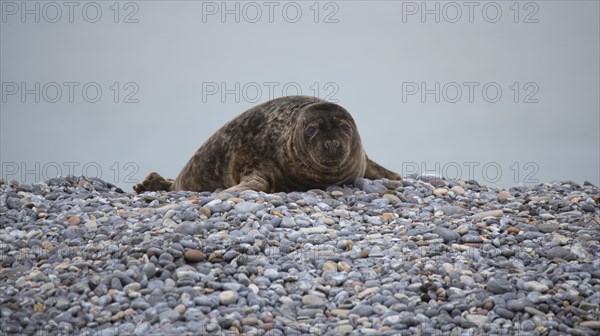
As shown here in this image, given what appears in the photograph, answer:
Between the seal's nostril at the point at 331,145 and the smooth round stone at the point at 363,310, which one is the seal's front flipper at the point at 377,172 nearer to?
the seal's nostril at the point at 331,145

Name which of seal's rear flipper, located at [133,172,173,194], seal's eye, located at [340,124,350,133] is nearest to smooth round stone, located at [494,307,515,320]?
seal's eye, located at [340,124,350,133]

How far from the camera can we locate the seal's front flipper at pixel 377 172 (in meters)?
10.4

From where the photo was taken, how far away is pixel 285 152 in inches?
379

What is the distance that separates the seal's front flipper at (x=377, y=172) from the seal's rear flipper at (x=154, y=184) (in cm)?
352

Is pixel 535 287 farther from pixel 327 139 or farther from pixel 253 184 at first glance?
pixel 253 184

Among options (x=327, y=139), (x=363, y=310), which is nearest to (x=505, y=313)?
(x=363, y=310)

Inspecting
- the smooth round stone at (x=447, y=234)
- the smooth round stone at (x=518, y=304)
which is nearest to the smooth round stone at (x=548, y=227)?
the smooth round stone at (x=447, y=234)

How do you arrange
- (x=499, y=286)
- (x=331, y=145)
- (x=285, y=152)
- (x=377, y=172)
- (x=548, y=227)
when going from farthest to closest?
1. (x=377, y=172)
2. (x=285, y=152)
3. (x=331, y=145)
4. (x=548, y=227)
5. (x=499, y=286)

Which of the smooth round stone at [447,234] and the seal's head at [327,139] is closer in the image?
the smooth round stone at [447,234]

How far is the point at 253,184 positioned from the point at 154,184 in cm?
335

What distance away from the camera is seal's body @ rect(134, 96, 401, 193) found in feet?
30.4

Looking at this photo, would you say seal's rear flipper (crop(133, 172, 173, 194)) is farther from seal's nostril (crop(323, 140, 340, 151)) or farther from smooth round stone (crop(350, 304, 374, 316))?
smooth round stone (crop(350, 304, 374, 316))

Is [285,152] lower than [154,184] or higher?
higher

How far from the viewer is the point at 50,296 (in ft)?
20.4
